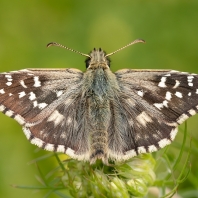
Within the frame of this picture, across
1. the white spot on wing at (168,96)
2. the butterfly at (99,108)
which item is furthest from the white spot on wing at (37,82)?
the white spot on wing at (168,96)

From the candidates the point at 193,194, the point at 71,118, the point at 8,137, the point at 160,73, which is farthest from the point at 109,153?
Result: the point at 8,137

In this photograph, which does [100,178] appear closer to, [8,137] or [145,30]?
[8,137]

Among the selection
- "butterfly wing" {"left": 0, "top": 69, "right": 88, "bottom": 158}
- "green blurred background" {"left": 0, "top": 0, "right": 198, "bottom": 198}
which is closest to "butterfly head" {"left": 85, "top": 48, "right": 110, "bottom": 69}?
"butterfly wing" {"left": 0, "top": 69, "right": 88, "bottom": 158}

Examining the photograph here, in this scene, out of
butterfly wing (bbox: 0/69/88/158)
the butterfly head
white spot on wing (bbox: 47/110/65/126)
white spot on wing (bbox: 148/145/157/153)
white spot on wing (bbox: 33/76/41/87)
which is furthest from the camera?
the butterfly head

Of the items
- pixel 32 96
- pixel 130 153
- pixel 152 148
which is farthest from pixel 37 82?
pixel 152 148

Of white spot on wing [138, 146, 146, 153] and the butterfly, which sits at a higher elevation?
the butterfly

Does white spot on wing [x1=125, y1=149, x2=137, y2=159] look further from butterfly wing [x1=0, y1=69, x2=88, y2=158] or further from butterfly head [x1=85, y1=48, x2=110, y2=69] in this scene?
butterfly head [x1=85, y1=48, x2=110, y2=69]

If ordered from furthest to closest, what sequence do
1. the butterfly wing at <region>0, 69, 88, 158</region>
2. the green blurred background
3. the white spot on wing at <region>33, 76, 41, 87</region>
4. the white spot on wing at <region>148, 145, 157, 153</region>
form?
1. the green blurred background
2. the white spot on wing at <region>33, 76, 41, 87</region>
3. the butterfly wing at <region>0, 69, 88, 158</region>
4. the white spot on wing at <region>148, 145, 157, 153</region>

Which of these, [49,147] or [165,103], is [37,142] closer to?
[49,147]

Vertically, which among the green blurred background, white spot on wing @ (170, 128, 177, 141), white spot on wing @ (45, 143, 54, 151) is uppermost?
the green blurred background
